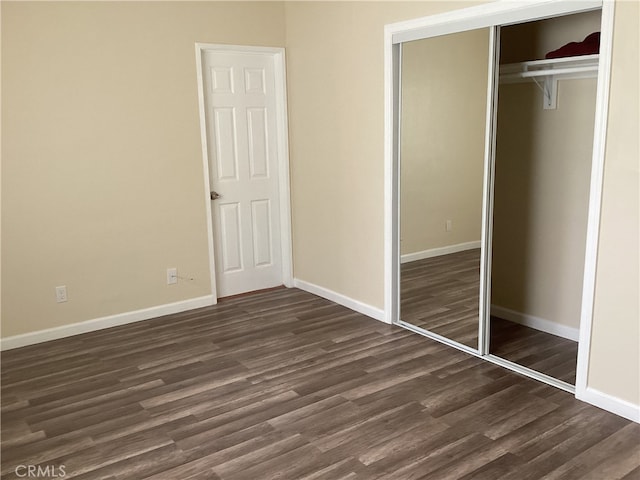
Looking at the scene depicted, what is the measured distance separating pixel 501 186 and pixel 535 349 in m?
1.16

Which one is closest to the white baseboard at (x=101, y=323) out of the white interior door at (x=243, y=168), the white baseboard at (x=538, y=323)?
the white interior door at (x=243, y=168)

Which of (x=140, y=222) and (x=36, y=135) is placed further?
(x=140, y=222)

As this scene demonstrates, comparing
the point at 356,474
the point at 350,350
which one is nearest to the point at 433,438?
the point at 356,474

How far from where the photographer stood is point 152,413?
3117 mm

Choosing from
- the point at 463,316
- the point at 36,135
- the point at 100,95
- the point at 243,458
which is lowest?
the point at 243,458

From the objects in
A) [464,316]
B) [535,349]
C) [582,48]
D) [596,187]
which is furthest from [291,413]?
[582,48]

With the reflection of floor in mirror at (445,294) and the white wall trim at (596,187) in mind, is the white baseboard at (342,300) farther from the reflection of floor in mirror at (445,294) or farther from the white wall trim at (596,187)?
the white wall trim at (596,187)

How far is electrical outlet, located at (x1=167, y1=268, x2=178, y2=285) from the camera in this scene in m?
4.67

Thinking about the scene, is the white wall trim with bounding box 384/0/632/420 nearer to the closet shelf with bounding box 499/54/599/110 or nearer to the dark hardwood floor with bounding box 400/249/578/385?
the dark hardwood floor with bounding box 400/249/578/385

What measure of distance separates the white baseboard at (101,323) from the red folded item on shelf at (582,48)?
3.21 metres

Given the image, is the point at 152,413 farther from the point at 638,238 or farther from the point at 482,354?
the point at 638,238

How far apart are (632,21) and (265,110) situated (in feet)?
10.0

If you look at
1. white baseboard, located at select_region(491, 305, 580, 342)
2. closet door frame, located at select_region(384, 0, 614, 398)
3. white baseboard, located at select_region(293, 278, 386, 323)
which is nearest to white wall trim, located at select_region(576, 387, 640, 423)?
closet door frame, located at select_region(384, 0, 614, 398)

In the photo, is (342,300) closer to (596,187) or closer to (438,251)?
(438,251)
